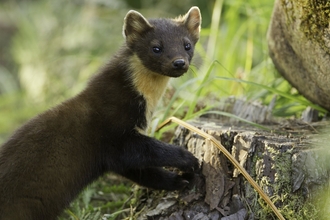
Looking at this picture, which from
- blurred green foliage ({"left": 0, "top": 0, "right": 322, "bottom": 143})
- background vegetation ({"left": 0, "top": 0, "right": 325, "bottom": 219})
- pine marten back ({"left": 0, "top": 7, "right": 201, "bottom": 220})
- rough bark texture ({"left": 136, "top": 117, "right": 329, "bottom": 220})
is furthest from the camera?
blurred green foliage ({"left": 0, "top": 0, "right": 322, "bottom": 143})

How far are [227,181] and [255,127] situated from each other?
3.11 feet

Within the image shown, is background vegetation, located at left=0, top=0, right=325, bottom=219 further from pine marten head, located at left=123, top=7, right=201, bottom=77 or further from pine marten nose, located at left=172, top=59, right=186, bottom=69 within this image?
pine marten nose, located at left=172, top=59, right=186, bottom=69

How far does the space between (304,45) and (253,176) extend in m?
1.45

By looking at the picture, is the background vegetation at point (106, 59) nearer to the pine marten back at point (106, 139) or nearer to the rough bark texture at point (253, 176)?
the pine marten back at point (106, 139)

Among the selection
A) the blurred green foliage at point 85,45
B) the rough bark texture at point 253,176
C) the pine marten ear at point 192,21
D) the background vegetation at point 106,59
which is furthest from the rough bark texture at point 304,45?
the blurred green foliage at point 85,45

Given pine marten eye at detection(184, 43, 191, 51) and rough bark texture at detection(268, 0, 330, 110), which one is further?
pine marten eye at detection(184, 43, 191, 51)

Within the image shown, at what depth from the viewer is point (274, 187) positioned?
4.33m

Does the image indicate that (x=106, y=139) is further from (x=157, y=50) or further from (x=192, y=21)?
(x=192, y=21)

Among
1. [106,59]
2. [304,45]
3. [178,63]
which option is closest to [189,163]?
[178,63]

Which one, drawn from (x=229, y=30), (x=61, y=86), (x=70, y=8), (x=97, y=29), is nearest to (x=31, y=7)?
(x=70, y=8)

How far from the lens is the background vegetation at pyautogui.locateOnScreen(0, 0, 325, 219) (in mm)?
6215

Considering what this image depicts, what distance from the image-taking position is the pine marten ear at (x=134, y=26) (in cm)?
503

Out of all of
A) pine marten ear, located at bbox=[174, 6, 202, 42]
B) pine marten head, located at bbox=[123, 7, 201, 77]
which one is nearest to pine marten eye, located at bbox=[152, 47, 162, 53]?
pine marten head, located at bbox=[123, 7, 201, 77]

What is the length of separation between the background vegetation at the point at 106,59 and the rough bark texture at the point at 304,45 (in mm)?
306
